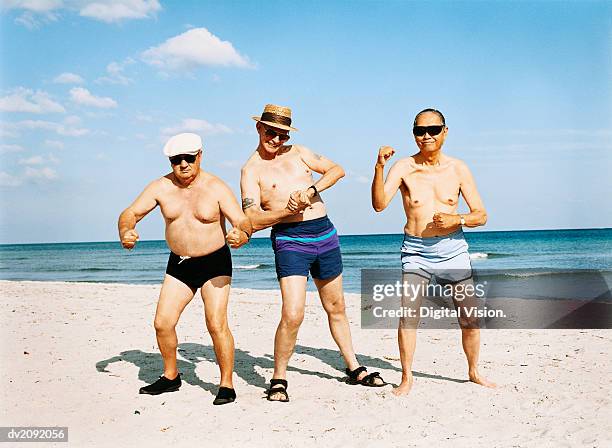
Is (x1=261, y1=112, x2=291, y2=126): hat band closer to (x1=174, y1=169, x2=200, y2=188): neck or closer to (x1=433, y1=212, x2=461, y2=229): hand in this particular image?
(x1=174, y1=169, x2=200, y2=188): neck

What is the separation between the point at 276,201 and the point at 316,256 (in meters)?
A: 0.61

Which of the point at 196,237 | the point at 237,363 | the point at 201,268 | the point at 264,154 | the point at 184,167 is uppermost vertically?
the point at 264,154

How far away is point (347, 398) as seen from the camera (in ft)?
19.0

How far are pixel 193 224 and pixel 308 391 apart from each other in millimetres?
1911

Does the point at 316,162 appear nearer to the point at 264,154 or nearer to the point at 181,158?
the point at 264,154

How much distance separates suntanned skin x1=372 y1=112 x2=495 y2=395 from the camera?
567 cm

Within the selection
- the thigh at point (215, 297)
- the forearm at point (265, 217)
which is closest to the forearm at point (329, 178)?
the forearm at point (265, 217)

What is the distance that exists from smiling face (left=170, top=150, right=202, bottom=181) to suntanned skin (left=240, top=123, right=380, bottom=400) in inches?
18.4

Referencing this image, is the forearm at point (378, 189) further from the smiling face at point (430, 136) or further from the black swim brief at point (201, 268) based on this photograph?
the black swim brief at point (201, 268)

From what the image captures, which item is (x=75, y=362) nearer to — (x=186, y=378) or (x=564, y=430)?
(x=186, y=378)

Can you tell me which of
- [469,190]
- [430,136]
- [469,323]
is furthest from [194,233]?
[469,323]

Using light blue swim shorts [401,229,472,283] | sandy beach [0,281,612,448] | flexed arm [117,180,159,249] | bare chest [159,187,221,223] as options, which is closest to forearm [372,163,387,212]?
light blue swim shorts [401,229,472,283]

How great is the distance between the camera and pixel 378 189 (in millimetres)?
5516

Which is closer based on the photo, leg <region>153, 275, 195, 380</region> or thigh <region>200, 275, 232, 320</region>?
thigh <region>200, 275, 232, 320</region>
